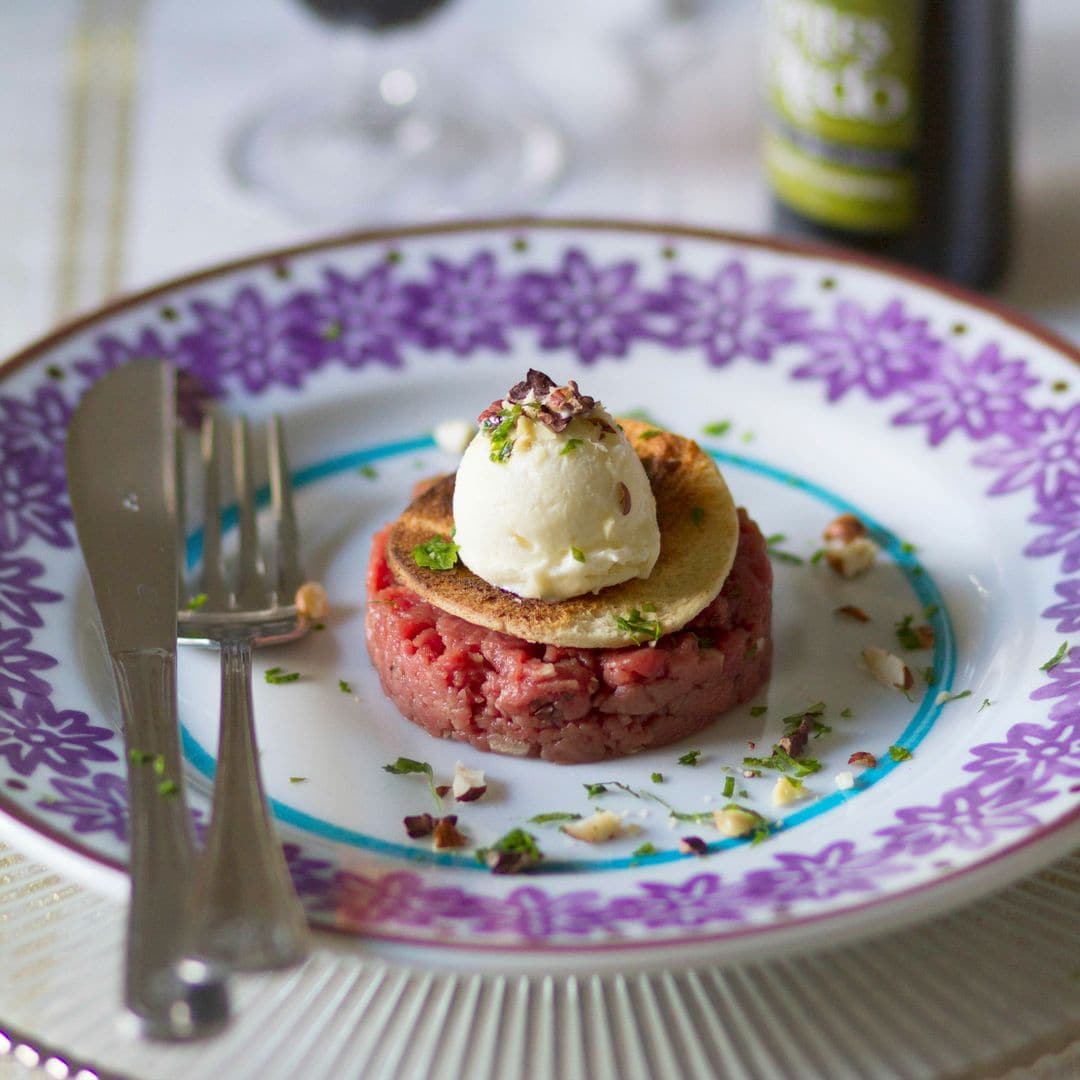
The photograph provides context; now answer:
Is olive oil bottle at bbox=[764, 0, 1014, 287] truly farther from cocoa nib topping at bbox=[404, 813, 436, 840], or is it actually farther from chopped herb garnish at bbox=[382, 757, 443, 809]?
cocoa nib topping at bbox=[404, 813, 436, 840]

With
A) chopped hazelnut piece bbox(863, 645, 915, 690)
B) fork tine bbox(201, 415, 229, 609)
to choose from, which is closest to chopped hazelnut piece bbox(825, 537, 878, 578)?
chopped hazelnut piece bbox(863, 645, 915, 690)

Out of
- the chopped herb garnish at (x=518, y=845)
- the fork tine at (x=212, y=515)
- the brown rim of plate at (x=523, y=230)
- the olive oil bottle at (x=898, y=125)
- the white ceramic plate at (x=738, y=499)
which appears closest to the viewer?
the white ceramic plate at (x=738, y=499)

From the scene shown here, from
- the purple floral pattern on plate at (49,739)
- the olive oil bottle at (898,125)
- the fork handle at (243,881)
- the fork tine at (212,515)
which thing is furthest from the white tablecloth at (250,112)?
the fork handle at (243,881)

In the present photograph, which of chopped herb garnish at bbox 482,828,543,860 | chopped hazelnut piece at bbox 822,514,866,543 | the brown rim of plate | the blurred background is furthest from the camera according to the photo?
the blurred background

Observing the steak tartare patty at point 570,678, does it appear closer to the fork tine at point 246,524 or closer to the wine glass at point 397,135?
the fork tine at point 246,524

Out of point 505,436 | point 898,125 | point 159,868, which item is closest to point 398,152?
point 898,125

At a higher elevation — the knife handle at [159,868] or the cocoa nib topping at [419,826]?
the knife handle at [159,868]
